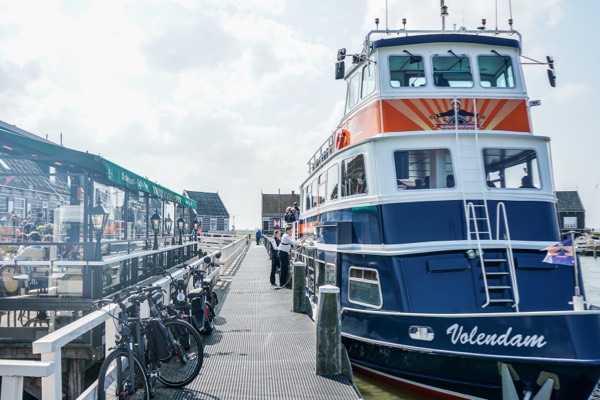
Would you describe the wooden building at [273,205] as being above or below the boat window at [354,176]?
above

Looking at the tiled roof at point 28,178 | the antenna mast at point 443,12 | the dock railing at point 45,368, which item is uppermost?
the antenna mast at point 443,12

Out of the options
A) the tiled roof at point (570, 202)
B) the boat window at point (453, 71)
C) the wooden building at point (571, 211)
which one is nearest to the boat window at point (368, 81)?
the boat window at point (453, 71)

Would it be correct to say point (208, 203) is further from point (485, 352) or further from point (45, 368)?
point (45, 368)

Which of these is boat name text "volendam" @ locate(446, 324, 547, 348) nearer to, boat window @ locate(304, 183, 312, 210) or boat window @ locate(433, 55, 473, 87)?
boat window @ locate(433, 55, 473, 87)

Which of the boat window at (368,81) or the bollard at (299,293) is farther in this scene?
the bollard at (299,293)

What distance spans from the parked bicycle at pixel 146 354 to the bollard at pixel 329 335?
1528mm

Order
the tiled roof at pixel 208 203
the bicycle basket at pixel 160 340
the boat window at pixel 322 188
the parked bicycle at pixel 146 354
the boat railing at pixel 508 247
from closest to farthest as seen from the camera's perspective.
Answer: the parked bicycle at pixel 146 354 < the bicycle basket at pixel 160 340 < the boat railing at pixel 508 247 < the boat window at pixel 322 188 < the tiled roof at pixel 208 203

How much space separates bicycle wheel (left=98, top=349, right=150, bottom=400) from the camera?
481 cm

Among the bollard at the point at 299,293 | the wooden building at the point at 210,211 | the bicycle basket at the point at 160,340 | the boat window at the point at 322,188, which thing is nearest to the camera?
the bicycle basket at the point at 160,340

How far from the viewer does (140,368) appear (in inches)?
202

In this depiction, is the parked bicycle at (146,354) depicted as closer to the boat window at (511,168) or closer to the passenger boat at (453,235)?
the passenger boat at (453,235)

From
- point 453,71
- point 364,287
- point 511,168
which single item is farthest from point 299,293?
point 453,71

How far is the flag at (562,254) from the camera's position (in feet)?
22.0

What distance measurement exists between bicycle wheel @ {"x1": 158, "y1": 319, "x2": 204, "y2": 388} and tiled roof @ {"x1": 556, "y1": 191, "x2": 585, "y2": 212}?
67999 millimetres
